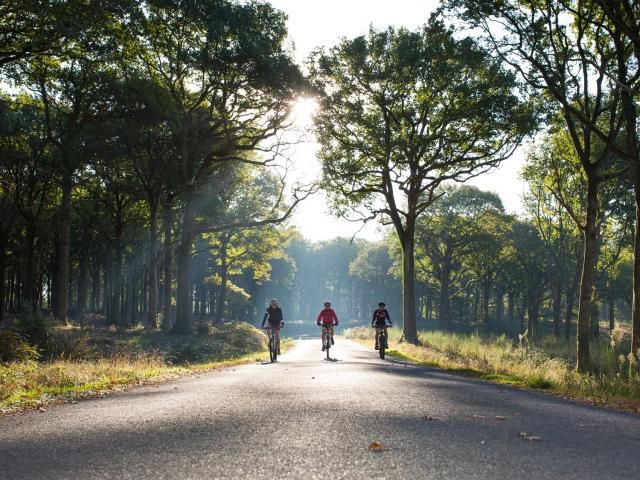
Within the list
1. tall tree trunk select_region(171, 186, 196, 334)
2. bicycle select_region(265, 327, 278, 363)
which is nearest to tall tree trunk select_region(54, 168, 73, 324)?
tall tree trunk select_region(171, 186, 196, 334)

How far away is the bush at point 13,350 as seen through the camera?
43.5 ft

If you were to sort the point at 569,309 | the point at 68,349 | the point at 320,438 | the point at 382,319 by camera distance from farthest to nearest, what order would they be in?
the point at 569,309 < the point at 382,319 < the point at 68,349 < the point at 320,438

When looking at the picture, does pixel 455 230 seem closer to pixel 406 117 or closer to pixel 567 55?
pixel 406 117

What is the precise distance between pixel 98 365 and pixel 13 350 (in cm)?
232

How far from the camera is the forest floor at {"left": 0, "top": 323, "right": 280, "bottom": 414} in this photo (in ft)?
30.3

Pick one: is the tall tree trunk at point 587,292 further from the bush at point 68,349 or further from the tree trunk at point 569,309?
the tree trunk at point 569,309

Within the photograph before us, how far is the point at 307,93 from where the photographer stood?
25.4 metres

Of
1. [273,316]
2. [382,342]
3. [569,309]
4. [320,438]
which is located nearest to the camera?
[320,438]

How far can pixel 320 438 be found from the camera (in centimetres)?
516

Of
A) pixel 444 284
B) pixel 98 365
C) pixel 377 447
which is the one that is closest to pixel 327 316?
pixel 98 365

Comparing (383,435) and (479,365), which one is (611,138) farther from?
(383,435)

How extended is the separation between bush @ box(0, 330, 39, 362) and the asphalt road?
6.30 metres

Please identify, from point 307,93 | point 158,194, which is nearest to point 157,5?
point 307,93

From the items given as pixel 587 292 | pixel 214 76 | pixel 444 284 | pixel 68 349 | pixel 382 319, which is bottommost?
pixel 68 349
